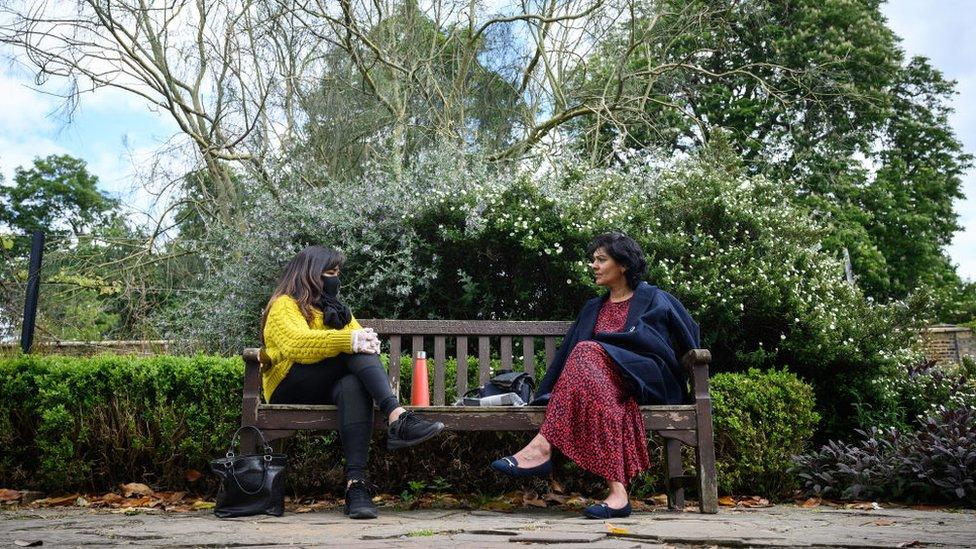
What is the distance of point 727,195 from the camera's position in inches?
277

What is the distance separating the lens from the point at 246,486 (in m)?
3.97

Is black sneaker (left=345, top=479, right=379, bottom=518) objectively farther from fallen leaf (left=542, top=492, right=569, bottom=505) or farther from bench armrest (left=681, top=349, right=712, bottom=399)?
bench armrest (left=681, top=349, right=712, bottom=399)

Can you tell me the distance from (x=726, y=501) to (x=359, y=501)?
7.97 feet

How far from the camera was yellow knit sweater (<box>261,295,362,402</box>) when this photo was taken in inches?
167

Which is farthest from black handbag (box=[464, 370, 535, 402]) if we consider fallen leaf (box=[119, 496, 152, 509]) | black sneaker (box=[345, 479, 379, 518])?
fallen leaf (box=[119, 496, 152, 509])

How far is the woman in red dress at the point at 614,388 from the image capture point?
4102 mm

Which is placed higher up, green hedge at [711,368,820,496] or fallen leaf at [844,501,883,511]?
green hedge at [711,368,820,496]

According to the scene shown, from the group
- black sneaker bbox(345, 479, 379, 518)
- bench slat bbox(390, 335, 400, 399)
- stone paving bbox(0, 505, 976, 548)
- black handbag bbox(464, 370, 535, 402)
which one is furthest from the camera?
bench slat bbox(390, 335, 400, 399)

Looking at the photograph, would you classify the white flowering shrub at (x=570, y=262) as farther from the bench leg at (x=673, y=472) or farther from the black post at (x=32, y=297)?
the bench leg at (x=673, y=472)

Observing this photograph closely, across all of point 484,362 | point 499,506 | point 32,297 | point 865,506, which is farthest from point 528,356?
point 32,297

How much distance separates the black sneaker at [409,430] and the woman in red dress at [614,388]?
355mm

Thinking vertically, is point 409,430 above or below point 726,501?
above

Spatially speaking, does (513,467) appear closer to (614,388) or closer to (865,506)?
(614,388)

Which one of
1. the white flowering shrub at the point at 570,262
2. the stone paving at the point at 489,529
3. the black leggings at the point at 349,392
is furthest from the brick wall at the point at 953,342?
the black leggings at the point at 349,392
